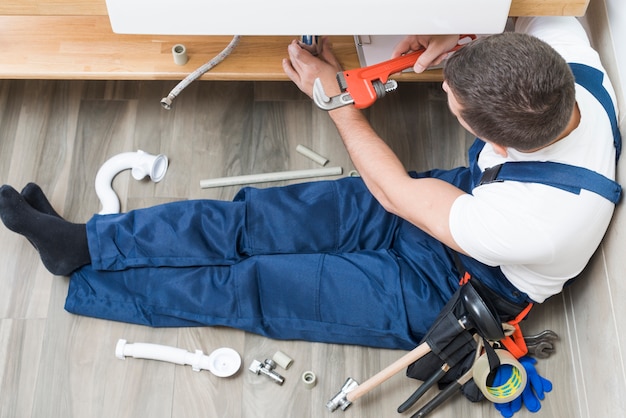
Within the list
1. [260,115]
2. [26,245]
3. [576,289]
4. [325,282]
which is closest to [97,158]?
[26,245]

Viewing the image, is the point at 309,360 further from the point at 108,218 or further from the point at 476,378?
the point at 108,218

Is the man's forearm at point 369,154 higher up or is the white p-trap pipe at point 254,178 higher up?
the man's forearm at point 369,154

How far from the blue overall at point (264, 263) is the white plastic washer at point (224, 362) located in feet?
0.24

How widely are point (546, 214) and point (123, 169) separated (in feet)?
3.52

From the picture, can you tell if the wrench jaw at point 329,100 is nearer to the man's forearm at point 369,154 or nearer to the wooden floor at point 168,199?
the man's forearm at point 369,154

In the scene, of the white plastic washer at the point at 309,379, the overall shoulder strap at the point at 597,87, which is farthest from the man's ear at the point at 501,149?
the white plastic washer at the point at 309,379

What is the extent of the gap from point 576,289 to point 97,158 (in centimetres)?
117

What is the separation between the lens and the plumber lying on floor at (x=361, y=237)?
3.90 feet

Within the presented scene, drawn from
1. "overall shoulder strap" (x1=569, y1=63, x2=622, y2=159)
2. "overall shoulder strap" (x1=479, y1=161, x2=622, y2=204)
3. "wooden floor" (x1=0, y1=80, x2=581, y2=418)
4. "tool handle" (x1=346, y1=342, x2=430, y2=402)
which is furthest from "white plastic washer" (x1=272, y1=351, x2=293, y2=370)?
"overall shoulder strap" (x1=569, y1=63, x2=622, y2=159)

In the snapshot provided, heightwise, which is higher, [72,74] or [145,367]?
[72,74]

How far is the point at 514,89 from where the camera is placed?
1065 millimetres

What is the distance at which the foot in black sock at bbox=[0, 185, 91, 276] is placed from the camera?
5.21 feet

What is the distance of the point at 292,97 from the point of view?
1.95 m

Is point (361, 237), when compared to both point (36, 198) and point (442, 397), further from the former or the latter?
point (36, 198)
